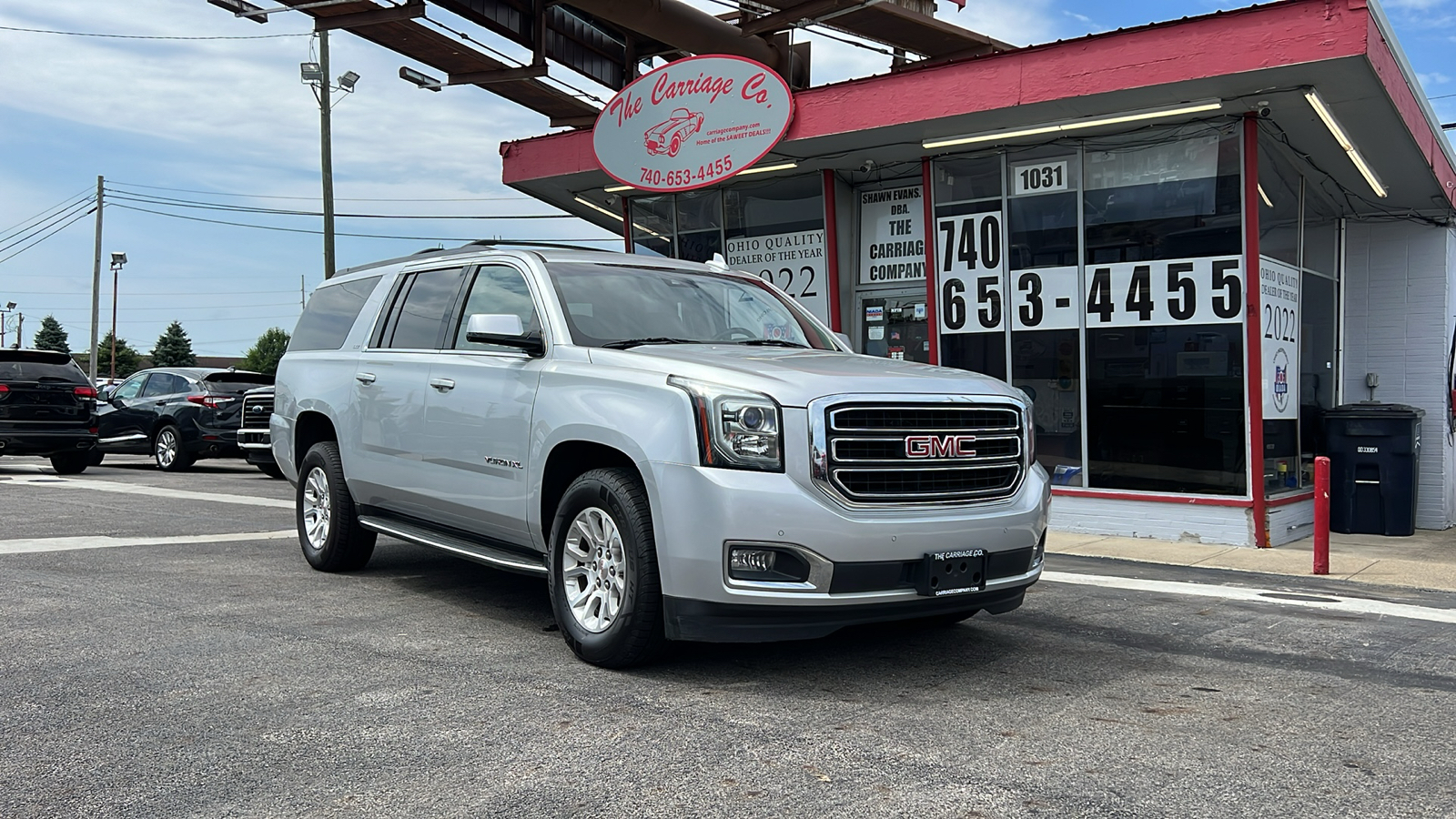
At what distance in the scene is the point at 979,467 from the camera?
16.4 ft

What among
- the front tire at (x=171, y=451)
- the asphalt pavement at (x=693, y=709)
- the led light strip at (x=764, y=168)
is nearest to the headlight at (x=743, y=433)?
the asphalt pavement at (x=693, y=709)

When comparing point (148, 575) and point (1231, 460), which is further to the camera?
point (1231, 460)

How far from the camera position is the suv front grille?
15.1ft

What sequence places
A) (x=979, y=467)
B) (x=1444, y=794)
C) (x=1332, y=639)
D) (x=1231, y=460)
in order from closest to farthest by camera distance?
(x=1444, y=794) < (x=979, y=467) < (x=1332, y=639) < (x=1231, y=460)

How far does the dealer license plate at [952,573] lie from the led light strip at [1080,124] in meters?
7.21

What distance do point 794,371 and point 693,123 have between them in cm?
963

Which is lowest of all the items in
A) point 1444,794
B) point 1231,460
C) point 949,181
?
point 1444,794

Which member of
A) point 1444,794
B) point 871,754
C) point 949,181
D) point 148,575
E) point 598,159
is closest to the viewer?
point 1444,794

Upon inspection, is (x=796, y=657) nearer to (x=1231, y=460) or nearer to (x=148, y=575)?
(x=148, y=575)

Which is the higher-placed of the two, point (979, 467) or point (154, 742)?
point (979, 467)

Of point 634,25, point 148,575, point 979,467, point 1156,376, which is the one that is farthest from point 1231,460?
point 634,25

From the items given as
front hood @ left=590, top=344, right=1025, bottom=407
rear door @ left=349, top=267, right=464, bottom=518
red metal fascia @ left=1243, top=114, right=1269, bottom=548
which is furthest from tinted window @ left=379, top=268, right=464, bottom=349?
red metal fascia @ left=1243, top=114, right=1269, bottom=548

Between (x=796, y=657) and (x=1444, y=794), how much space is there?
99.2 inches

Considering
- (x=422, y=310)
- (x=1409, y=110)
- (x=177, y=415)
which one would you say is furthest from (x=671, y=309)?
(x=177, y=415)
